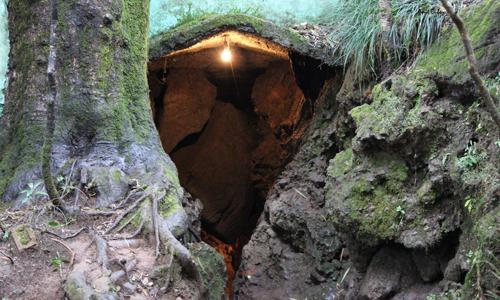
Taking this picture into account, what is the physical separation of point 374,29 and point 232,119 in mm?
4996

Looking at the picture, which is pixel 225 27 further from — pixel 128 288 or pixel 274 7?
pixel 128 288

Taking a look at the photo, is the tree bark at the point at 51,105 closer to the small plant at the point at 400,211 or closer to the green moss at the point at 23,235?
the green moss at the point at 23,235

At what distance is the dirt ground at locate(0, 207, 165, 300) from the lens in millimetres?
2570

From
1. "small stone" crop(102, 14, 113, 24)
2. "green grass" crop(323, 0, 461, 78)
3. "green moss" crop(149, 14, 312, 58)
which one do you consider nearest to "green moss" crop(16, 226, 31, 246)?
"small stone" crop(102, 14, 113, 24)

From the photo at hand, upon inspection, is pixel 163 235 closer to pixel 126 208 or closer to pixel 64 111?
pixel 126 208

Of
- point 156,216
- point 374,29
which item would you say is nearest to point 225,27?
point 374,29

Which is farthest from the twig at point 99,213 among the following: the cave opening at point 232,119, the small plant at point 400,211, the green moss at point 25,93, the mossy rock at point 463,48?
the cave opening at point 232,119

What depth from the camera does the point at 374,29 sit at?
4469 mm

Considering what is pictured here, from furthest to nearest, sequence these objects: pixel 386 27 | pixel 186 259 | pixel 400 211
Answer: pixel 386 27, pixel 400 211, pixel 186 259

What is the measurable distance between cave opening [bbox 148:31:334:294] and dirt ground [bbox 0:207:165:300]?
3.79 meters

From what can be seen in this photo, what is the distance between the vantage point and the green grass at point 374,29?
3.89 metres

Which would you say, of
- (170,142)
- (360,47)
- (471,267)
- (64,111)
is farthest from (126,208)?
(170,142)

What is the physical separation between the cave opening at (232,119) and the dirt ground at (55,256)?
12.4 ft

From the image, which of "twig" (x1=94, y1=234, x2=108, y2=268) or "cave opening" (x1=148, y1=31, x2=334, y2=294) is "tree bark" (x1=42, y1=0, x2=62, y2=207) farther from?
"cave opening" (x1=148, y1=31, x2=334, y2=294)
